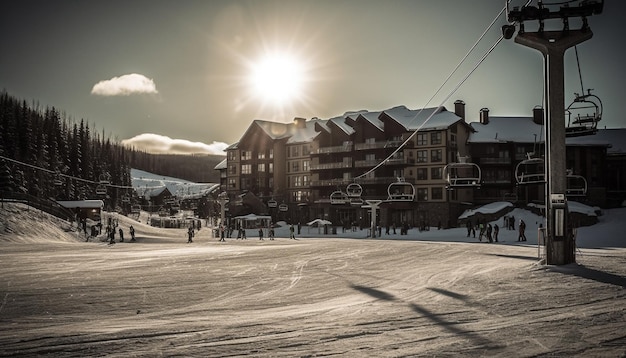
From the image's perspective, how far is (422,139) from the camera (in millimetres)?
68438

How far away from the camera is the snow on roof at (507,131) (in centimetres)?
6806

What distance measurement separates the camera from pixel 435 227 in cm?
6438

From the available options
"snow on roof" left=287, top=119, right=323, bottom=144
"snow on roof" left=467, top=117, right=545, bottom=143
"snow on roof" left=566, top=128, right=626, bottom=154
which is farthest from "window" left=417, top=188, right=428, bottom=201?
"snow on roof" left=287, top=119, right=323, bottom=144

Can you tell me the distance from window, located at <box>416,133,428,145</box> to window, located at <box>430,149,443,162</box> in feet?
5.56

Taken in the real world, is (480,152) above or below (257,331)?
above

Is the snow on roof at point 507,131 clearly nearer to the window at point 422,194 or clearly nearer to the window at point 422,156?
the window at point 422,156

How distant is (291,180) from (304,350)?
78114mm

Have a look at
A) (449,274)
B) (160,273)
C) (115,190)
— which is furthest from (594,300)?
(115,190)

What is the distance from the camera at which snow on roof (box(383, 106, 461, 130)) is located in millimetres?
66062

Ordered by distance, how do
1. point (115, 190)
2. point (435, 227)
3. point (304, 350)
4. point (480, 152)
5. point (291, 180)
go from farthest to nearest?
point (115, 190), point (291, 180), point (480, 152), point (435, 227), point (304, 350)

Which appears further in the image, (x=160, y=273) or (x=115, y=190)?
(x=115, y=190)

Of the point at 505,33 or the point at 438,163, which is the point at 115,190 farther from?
the point at 505,33

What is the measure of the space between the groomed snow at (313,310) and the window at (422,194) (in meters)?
46.7

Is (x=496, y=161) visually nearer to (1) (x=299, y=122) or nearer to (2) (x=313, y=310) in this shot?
(1) (x=299, y=122)
